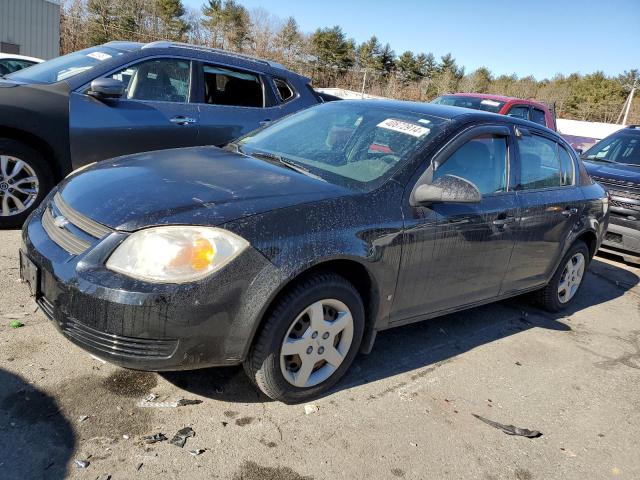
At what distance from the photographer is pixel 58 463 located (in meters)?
→ 2.25

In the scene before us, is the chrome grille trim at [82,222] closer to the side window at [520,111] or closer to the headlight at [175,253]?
the headlight at [175,253]

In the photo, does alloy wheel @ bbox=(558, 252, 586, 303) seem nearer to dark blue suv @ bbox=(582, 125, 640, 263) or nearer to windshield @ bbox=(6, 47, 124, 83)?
dark blue suv @ bbox=(582, 125, 640, 263)

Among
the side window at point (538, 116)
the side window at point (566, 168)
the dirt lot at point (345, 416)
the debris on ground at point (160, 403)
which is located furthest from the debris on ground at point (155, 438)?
the side window at point (538, 116)

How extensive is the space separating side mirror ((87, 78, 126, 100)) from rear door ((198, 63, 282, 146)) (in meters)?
0.91

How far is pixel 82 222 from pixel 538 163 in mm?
3372

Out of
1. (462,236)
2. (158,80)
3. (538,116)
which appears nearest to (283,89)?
(158,80)

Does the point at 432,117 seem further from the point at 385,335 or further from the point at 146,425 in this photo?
the point at 146,425

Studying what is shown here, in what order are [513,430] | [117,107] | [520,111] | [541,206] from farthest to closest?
[520,111] < [117,107] < [541,206] < [513,430]

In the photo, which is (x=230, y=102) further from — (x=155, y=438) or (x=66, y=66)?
(x=155, y=438)

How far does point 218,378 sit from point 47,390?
2.85ft

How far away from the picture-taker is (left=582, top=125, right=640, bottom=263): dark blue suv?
6.98 metres

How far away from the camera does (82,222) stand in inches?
104

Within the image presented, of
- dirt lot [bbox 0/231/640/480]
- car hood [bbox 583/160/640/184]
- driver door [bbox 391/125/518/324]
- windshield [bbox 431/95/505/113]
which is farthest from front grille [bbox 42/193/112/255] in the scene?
windshield [bbox 431/95/505/113]

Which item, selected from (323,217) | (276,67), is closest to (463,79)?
(276,67)
